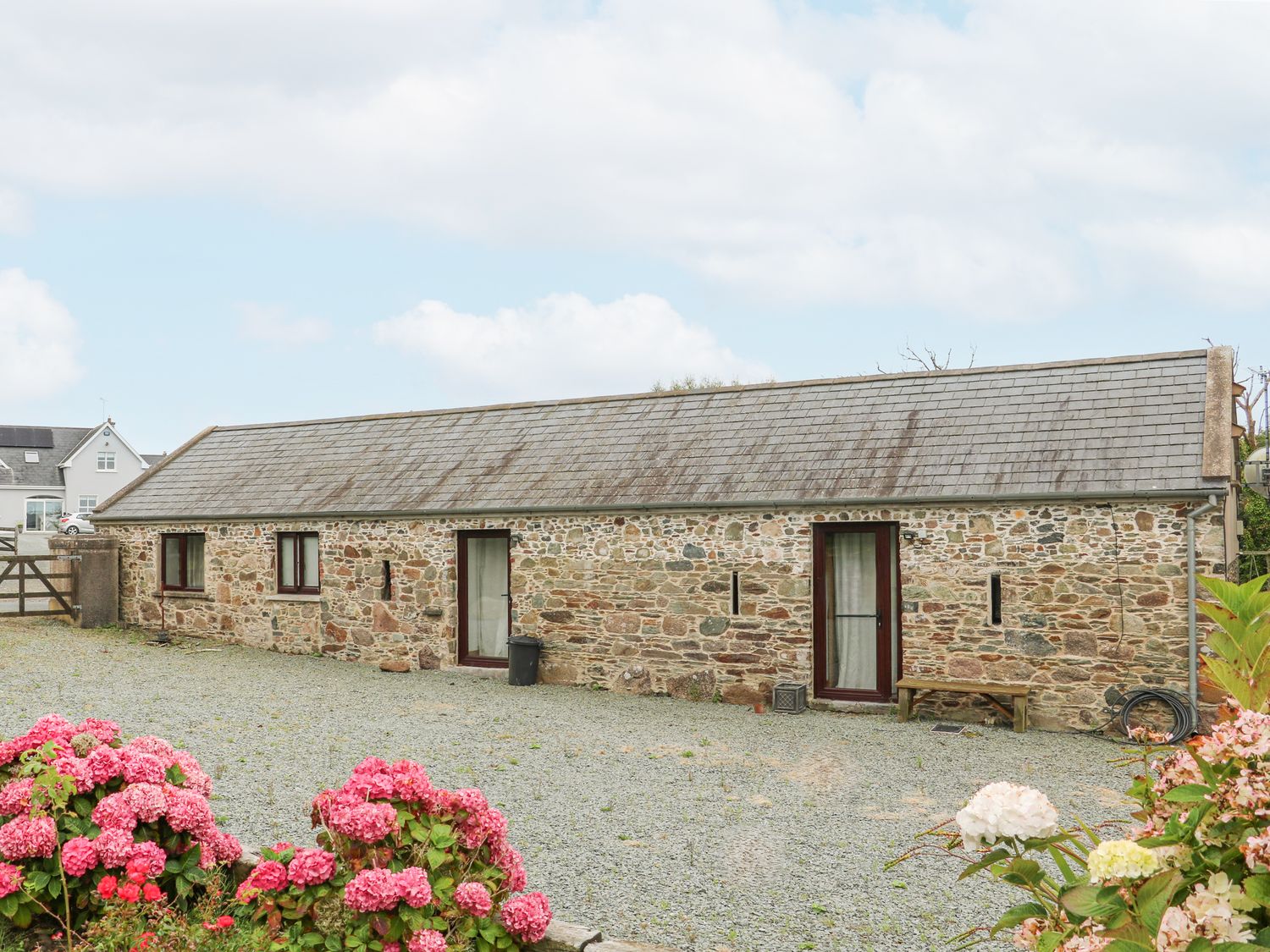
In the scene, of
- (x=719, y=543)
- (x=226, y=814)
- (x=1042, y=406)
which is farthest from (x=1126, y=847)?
(x=1042, y=406)

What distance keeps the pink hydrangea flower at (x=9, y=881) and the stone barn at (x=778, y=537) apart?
31.1 feet

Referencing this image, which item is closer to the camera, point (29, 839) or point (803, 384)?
point (29, 839)

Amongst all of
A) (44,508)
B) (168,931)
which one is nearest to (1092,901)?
(168,931)

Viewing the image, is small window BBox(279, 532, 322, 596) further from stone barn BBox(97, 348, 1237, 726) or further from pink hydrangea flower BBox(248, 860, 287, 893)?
pink hydrangea flower BBox(248, 860, 287, 893)

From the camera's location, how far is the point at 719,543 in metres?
13.5

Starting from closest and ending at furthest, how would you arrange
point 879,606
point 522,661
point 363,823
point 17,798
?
point 363,823
point 17,798
point 879,606
point 522,661

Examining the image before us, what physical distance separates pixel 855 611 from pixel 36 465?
5373 cm

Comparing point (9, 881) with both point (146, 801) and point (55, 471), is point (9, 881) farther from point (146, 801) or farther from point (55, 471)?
point (55, 471)

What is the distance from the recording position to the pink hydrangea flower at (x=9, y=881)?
4820mm

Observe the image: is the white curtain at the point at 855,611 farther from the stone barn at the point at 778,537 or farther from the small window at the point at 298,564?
the small window at the point at 298,564

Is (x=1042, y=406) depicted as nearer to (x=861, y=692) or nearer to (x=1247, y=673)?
(x=861, y=692)

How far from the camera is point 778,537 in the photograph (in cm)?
1315

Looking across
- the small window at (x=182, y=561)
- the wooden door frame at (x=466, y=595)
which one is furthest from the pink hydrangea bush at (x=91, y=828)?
the small window at (x=182, y=561)

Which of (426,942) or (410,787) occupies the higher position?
(410,787)
